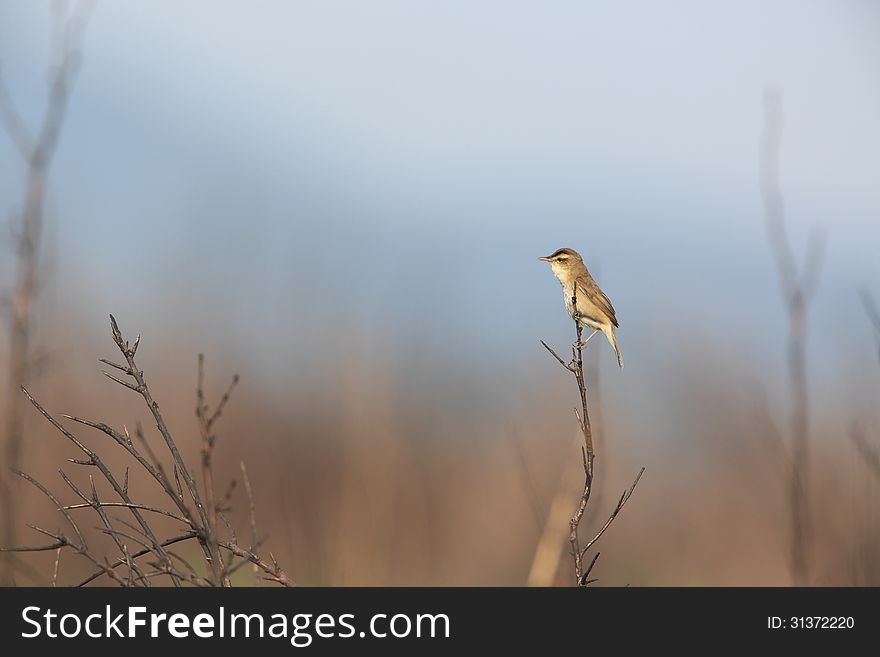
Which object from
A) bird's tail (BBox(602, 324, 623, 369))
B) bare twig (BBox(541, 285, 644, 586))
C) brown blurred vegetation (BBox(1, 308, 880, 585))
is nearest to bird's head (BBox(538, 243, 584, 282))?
bird's tail (BBox(602, 324, 623, 369))

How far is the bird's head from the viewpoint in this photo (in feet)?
21.6

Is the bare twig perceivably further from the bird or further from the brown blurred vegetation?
the brown blurred vegetation

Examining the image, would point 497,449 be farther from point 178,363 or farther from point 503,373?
point 178,363

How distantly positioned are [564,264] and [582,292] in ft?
1.06

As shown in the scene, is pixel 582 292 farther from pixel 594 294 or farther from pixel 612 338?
pixel 612 338

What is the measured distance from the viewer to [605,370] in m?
4.67

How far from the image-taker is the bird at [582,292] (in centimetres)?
645

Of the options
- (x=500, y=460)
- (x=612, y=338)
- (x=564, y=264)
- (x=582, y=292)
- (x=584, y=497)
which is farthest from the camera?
(x=500, y=460)

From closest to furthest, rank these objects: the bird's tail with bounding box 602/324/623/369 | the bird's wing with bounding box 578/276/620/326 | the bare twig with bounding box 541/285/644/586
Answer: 1. the bare twig with bounding box 541/285/644/586
2. the bird's wing with bounding box 578/276/620/326
3. the bird's tail with bounding box 602/324/623/369

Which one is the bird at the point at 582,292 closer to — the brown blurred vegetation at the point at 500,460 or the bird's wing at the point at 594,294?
the bird's wing at the point at 594,294

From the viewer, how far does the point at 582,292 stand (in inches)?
251

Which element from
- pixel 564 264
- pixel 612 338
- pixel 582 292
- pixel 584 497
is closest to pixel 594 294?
pixel 582 292
